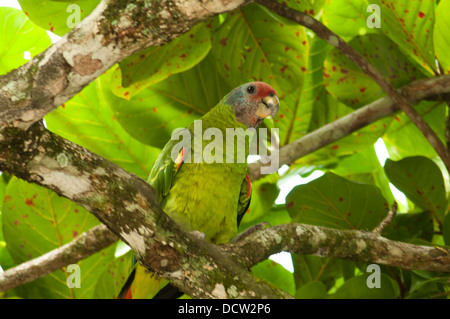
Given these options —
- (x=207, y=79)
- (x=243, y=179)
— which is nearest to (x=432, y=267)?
(x=243, y=179)

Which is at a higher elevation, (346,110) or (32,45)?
(32,45)

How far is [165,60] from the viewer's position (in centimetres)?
177

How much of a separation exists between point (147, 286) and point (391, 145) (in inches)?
Answer: 50.6

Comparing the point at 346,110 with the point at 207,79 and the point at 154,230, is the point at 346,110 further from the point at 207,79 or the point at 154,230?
the point at 154,230

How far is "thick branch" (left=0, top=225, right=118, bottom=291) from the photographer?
1.60 meters

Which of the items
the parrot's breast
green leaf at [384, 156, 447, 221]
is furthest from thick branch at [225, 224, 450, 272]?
green leaf at [384, 156, 447, 221]

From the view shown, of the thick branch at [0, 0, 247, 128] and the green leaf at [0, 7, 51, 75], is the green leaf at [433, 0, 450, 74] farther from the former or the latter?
the green leaf at [0, 7, 51, 75]

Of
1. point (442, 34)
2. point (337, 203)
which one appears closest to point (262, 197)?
point (337, 203)

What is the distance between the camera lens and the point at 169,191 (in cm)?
150

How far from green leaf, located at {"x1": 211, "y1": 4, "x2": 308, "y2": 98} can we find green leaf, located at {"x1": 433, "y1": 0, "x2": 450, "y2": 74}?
45 centimetres

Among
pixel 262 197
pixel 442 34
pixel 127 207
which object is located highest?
pixel 442 34

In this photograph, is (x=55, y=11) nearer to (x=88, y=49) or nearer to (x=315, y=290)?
(x=88, y=49)

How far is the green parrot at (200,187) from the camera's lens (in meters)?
1.48

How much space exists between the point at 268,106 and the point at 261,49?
0.25m
